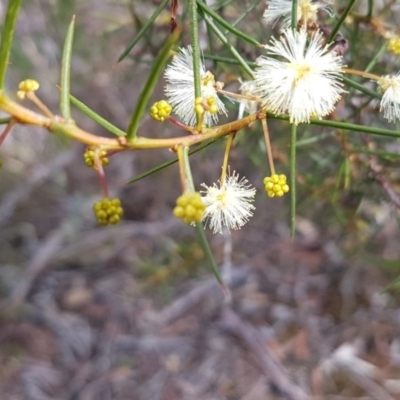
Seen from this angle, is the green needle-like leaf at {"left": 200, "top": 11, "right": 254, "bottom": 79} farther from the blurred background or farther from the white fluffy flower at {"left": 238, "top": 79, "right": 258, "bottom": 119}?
the blurred background

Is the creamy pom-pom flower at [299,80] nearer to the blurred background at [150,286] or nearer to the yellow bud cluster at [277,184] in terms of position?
the yellow bud cluster at [277,184]

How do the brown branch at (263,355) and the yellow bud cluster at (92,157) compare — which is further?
the brown branch at (263,355)

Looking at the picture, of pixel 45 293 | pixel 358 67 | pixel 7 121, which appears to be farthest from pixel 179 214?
pixel 45 293

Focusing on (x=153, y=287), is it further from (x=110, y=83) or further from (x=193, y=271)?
(x=110, y=83)

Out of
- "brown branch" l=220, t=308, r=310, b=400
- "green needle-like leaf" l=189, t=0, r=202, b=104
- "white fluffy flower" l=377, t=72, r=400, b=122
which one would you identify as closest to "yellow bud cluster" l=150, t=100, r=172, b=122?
"green needle-like leaf" l=189, t=0, r=202, b=104

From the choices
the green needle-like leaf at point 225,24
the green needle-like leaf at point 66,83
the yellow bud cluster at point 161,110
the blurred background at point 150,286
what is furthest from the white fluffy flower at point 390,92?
the blurred background at point 150,286
